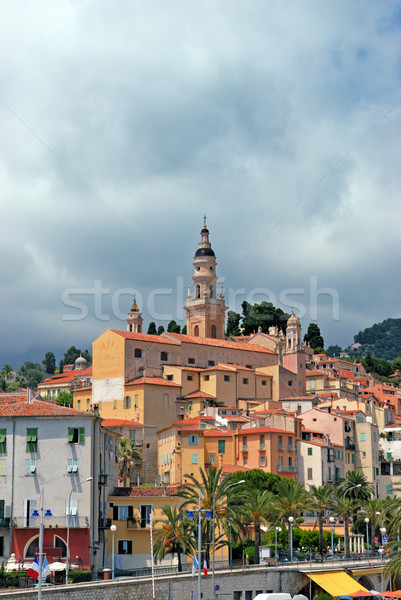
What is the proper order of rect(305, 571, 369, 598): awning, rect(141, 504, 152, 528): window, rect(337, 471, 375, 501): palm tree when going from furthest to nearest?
1. rect(337, 471, 375, 501): palm tree
2. rect(141, 504, 152, 528): window
3. rect(305, 571, 369, 598): awning

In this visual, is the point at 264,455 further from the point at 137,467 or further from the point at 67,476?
the point at 67,476

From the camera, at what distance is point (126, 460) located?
96.8 metres

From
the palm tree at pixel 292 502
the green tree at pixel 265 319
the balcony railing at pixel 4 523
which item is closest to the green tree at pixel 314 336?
the green tree at pixel 265 319

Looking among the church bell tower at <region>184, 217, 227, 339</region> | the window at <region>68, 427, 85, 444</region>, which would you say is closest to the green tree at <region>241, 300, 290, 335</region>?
the church bell tower at <region>184, 217, 227, 339</region>

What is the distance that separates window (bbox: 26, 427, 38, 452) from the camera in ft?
204

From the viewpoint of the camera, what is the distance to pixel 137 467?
332ft

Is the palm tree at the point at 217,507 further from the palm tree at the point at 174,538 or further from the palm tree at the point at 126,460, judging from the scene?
the palm tree at the point at 126,460

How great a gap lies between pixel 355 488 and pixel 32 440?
42.0 m

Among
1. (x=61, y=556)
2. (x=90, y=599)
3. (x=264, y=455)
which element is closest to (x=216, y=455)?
(x=264, y=455)

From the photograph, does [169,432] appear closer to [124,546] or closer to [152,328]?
[124,546]

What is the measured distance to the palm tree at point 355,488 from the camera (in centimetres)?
9225

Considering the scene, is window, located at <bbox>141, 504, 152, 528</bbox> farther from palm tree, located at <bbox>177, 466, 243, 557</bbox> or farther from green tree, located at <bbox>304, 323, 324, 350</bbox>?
green tree, located at <bbox>304, 323, 324, 350</bbox>

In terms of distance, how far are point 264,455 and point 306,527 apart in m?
8.91

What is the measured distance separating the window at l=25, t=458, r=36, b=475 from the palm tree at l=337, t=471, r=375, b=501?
38.8 metres
